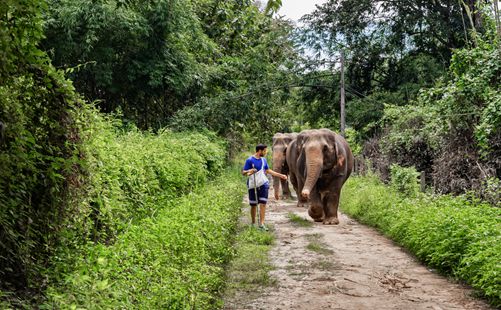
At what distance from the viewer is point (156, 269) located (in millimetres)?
5008

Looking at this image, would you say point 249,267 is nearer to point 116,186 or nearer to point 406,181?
point 116,186

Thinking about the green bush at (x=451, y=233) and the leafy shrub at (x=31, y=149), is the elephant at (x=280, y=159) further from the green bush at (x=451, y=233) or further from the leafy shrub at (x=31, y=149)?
the leafy shrub at (x=31, y=149)

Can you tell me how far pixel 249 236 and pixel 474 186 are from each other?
497cm

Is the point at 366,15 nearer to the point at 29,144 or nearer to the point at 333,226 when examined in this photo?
the point at 333,226

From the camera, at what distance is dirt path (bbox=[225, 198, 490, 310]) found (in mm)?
6117

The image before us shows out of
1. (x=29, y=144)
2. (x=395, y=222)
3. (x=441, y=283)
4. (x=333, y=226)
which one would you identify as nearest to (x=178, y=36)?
(x=333, y=226)

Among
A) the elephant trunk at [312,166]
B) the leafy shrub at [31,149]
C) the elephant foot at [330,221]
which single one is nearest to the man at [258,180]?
the elephant trunk at [312,166]

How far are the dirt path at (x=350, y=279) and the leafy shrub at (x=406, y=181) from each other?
265 centimetres

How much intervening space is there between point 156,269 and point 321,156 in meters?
7.65

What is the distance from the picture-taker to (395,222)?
10648 mm

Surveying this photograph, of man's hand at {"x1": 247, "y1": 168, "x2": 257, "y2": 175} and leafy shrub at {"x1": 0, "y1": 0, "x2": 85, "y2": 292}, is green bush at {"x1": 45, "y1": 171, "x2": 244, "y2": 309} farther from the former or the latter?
man's hand at {"x1": 247, "y1": 168, "x2": 257, "y2": 175}

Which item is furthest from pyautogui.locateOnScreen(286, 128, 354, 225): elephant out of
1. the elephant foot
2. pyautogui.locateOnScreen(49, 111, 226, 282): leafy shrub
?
pyautogui.locateOnScreen(49, 111, 226, 282): leafy shrub

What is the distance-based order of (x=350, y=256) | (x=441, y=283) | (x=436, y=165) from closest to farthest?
(x=441, y=283) < (x=350, y=256) < (x=436, y=165)

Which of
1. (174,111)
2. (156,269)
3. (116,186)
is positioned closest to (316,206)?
(116,186)
